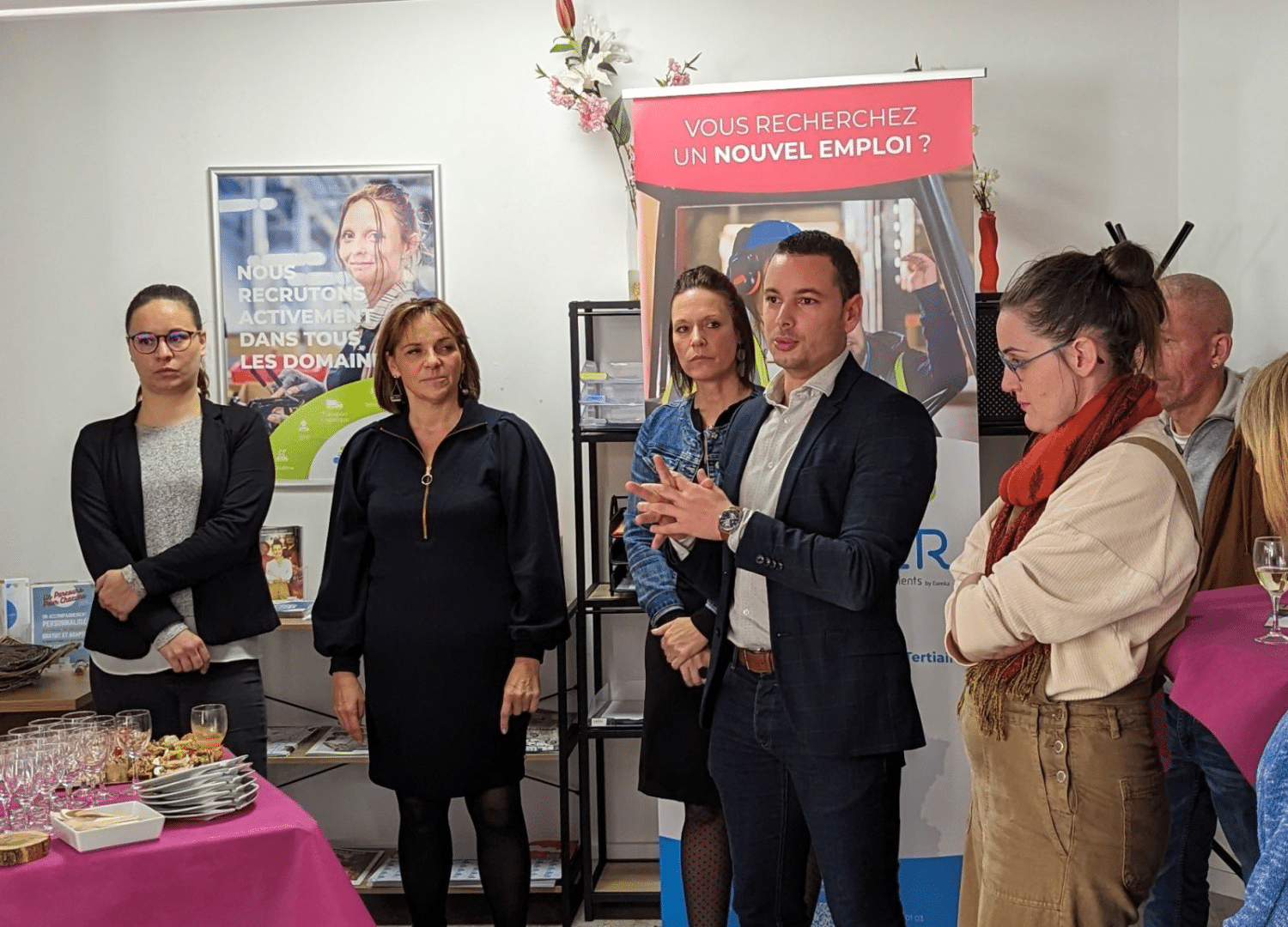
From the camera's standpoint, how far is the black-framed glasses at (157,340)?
3.11m

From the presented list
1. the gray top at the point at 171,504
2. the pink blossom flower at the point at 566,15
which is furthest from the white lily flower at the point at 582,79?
the gray top at the point at 171,504

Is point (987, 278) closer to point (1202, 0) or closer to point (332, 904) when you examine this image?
point (1202, 0)

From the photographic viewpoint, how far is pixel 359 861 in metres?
3.99

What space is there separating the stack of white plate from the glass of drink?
0.46 ft

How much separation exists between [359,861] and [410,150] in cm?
232

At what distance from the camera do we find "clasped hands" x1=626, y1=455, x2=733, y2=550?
2.19 meters

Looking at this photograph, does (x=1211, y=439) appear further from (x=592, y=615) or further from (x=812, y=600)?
(x=592, y=615)

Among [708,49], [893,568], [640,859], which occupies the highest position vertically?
[708,49]

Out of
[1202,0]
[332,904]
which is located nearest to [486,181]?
[1202,0]

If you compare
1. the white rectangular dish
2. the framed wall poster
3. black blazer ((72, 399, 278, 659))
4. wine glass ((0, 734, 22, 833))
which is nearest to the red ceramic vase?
the framed wall poster

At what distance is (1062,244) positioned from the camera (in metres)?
3.99

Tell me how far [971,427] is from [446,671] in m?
1.52

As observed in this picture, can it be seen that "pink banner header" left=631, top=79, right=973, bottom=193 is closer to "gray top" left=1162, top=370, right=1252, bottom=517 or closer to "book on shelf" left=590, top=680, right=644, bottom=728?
"gray top" left=1162, top=370, right=1252, bottom=517

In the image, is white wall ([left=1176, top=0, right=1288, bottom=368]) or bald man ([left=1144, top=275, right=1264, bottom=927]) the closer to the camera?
bald man ([left=1144, top=275, right=1264, bottom=927])
